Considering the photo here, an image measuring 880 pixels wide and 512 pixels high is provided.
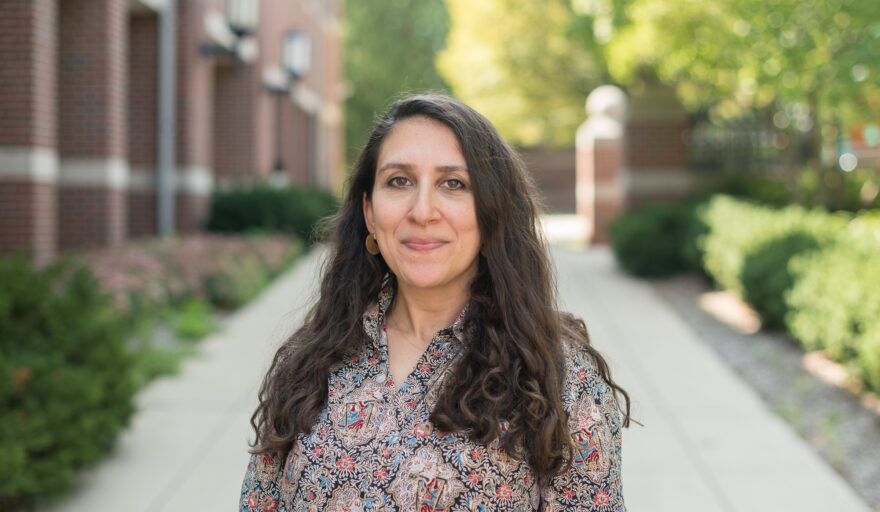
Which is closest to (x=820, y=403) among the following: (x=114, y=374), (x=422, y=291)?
(x=114, y=374)

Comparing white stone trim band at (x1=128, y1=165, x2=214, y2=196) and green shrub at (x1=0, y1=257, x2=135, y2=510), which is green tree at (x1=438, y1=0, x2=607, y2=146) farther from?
green shrub at (x1=0, y1=257, x2=135, y2=510)

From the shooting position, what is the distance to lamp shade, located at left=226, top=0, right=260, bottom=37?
447 inches

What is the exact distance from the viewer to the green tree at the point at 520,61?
828 inches

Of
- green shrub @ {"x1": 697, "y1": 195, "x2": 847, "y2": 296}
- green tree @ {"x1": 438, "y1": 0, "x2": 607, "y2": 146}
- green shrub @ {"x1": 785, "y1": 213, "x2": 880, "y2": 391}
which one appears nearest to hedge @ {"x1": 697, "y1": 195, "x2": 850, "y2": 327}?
green shrub @ {"x1": 697, "y1": 195, "x2": 847, "y2": 296}

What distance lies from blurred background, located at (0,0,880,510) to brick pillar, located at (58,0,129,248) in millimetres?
23

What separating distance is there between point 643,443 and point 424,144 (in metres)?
4.26

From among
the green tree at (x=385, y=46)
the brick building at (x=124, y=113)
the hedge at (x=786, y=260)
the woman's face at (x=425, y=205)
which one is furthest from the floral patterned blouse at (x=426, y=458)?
the green tree at (x=385, y=46)

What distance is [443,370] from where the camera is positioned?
6.88 feet

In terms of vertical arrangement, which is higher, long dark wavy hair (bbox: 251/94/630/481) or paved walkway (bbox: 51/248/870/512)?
long dark wavy hair (bbox: 251/94/630/481)

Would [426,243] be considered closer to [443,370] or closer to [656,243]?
[443,370]

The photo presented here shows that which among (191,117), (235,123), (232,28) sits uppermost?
(232,28)

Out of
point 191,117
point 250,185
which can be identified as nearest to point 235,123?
point 250,185

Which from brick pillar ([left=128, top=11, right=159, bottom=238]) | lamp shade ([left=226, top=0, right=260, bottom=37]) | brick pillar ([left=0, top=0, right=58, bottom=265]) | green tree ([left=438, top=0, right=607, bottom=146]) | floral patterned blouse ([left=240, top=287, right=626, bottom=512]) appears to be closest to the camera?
floral patterned blouse ([left=240, top=287, right=626, bottom=512])

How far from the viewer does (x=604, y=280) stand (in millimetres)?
12266
